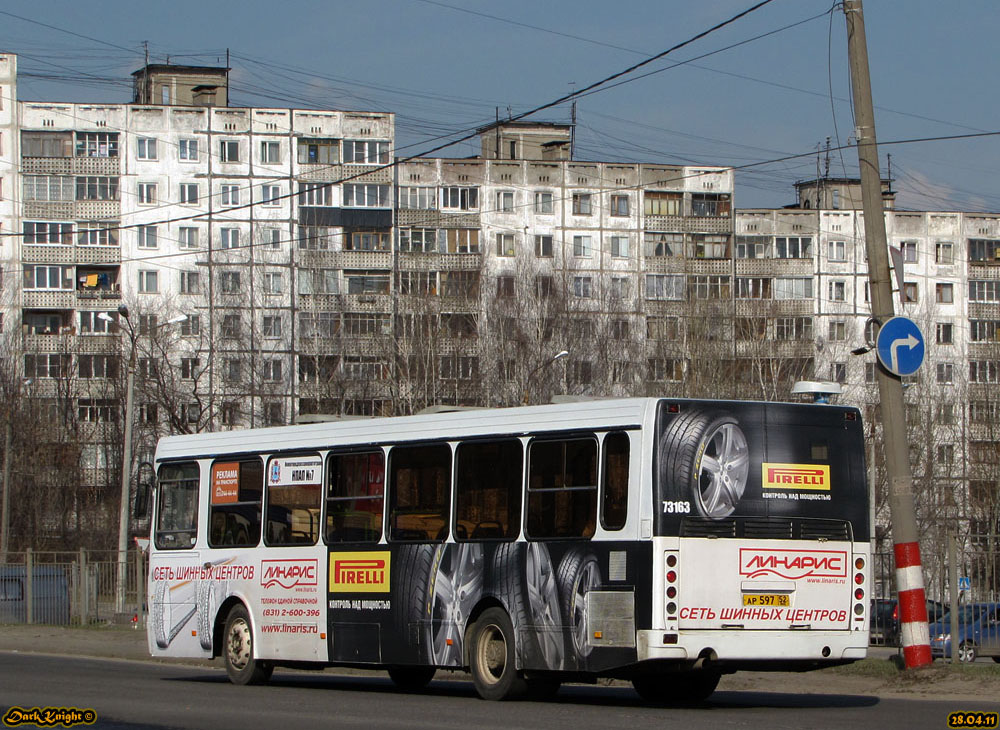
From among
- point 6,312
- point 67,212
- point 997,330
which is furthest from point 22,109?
point 997,330

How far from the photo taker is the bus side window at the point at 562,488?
1512cm

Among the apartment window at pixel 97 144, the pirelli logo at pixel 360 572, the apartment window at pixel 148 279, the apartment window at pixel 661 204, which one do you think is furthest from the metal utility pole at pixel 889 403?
the apartment window at pixel 661 204

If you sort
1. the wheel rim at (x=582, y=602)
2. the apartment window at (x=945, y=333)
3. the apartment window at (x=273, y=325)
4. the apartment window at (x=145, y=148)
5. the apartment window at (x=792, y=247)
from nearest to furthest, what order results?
the wheel rim at (x=582, y=602) < the apartment window at (x=273, y=325) < the apartment window at (x=145, y=148) < the apartment window at (x=792, y=247) < the apartment window at (x=945, y=333)

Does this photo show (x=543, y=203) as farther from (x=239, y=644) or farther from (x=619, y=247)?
(x=239, y=644)

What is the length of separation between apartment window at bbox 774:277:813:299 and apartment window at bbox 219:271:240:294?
3246 cm

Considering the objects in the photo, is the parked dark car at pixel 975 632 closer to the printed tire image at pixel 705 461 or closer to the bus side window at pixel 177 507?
the printed tire image at pixel 705 461

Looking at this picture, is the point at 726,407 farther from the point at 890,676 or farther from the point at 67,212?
the point at 67,212

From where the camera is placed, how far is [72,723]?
13.1 m

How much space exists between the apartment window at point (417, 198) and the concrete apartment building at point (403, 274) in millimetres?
123

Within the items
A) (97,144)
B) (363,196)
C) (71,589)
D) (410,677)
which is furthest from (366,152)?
(410,677)

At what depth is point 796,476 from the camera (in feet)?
50.0

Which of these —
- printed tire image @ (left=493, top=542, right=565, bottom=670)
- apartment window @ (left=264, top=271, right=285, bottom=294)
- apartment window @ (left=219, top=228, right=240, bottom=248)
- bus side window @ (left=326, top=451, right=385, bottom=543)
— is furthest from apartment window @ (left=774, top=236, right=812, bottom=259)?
printed tire image @ (left=493, top=542, right=565, bottom=670)

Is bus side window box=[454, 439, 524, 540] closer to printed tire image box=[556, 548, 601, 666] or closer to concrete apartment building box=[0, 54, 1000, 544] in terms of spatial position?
printed tire image box=[556, 548, 601, 666]

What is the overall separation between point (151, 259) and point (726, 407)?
73.7 metres
